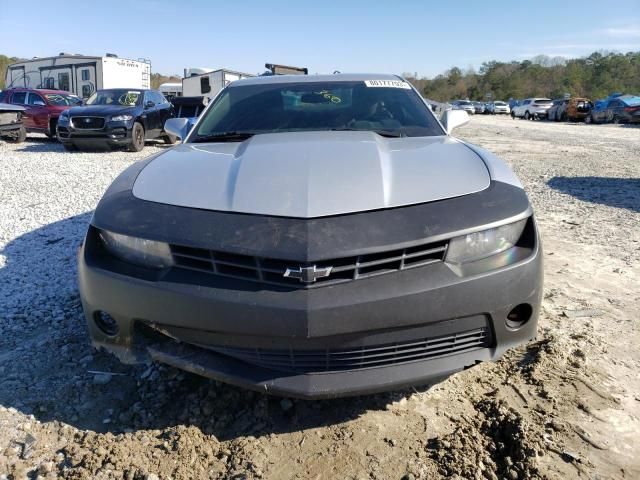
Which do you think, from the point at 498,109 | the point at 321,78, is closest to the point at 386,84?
the point at 321,78

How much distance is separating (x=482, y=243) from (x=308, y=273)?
0.74 metres

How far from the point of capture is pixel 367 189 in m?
2.16

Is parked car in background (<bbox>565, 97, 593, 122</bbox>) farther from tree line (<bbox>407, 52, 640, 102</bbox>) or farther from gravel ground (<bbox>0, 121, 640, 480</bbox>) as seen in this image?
gravel ground (<bbox>0, 121, 640, 480</bbox>)

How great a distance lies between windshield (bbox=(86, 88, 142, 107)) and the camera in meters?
13.1

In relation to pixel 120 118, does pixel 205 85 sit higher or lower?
higher

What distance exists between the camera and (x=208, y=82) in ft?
Answer: 76.2

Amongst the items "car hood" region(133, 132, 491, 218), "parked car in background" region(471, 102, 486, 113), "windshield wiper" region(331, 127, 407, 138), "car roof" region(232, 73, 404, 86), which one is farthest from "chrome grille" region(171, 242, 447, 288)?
"parked car in background" region(471, 102, 486, 113)

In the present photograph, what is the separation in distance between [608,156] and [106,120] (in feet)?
39.6

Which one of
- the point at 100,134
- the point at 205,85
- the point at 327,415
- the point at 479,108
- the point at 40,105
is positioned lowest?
the point at 327,415

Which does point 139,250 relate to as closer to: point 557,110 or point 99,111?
point 99,111

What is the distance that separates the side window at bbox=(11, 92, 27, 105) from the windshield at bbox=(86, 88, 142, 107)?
3622 mm

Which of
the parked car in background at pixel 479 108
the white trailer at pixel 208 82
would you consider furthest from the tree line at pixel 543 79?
the white trailer at pixel 208 82

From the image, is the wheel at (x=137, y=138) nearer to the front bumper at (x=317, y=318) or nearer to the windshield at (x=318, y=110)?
the windshield at (x=318, y=110)

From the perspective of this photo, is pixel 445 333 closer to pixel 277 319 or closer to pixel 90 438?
pixel 277 319
